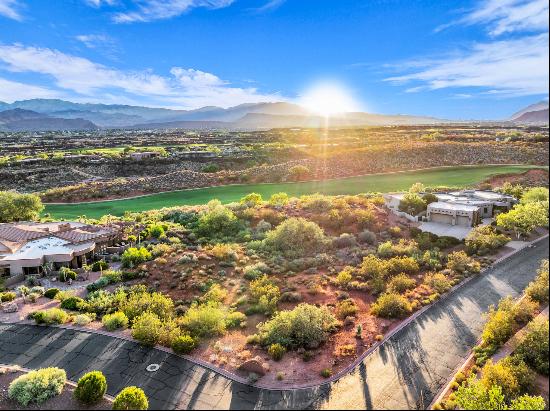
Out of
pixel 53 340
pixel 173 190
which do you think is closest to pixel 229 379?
pixel 53 340

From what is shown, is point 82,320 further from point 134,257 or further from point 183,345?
point 134,257

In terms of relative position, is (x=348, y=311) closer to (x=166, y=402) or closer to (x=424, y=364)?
(x=424, y=364)

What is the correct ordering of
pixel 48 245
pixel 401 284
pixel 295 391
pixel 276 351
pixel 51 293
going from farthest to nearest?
pixel 48 245, pixel 51 293, pixel 401 284, pixel 276 351, pixel 295 391

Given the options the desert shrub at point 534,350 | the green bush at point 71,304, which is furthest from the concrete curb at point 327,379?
the desert shrub at point 534,350

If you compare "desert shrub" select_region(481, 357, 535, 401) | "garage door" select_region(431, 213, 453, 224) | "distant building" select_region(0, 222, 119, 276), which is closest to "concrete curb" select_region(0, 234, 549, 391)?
"desert shrub" select_region(481, 357, 535, 401)

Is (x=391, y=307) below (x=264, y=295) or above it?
above

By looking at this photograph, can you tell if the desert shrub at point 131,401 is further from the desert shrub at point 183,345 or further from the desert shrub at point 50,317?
the desert shrub at point 50,317

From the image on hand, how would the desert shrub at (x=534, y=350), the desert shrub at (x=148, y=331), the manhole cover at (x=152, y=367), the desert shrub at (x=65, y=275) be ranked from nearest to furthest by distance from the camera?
the desert shrub at (x=534, y=350), the manhole cover at (x=152, y=367), the desert shrub at (x=148, y=331), the desert shrub at (x=65, y=275)

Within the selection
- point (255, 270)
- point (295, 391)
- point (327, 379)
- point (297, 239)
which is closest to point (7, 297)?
point (255, 270)
